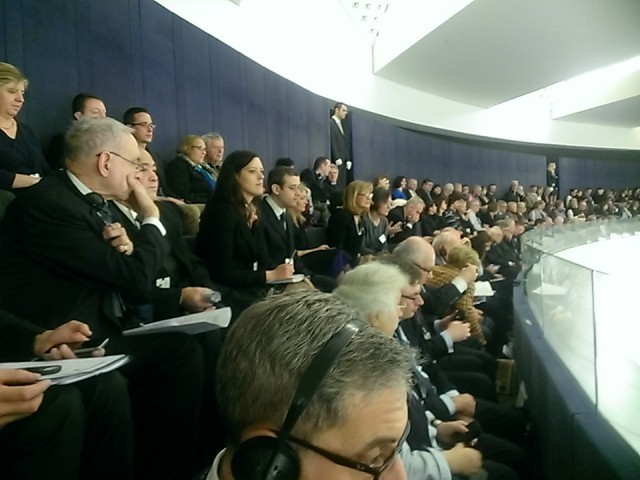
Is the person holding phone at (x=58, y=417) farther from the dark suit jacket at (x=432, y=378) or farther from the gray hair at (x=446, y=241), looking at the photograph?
the gray hair at (x=446, y=241)

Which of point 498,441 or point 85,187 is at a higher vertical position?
point 85,187

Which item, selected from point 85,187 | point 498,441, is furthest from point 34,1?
point 498,441

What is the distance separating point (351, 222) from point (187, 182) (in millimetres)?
1304

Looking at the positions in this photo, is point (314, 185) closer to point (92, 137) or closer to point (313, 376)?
point (92, 137)

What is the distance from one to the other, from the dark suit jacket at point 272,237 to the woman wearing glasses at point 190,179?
103 cm

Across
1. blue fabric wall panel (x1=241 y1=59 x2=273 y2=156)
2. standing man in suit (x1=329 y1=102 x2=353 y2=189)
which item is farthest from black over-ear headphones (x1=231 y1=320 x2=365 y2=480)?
standing man in suit (x1=329 y1=102 x2=353 y2=189)

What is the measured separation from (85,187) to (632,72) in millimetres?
13546

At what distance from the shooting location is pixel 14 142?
8.65 ft

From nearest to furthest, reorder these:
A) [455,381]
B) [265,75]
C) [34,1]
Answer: [455,381]
[34,1]
[265,75]

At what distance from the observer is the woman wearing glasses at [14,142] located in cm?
249

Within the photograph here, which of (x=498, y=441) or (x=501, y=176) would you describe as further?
(x=501, y=176)

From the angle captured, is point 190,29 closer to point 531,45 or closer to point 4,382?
point 4,382

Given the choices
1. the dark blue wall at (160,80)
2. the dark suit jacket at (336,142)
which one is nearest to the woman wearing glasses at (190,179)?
the dark blue wall at (160,80)

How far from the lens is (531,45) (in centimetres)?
852
